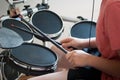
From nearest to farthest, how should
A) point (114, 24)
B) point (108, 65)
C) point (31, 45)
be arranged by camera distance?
point (114, 24)
point (108, 65)
point (31, 45)

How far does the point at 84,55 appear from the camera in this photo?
3.23 ft

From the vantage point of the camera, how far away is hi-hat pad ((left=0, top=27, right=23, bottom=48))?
102 cm

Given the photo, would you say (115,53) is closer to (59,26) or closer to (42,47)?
(42,47)

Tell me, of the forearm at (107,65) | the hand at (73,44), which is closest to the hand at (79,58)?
the forearm at (107,65)

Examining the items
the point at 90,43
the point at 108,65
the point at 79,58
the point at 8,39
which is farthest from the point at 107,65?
the point at 8,39

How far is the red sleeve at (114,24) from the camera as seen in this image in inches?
32.3

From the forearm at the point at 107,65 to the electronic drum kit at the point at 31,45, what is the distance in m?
0.18

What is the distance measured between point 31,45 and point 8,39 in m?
0.19

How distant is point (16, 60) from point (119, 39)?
1.52 ft

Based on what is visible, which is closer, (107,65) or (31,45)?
(107,65)

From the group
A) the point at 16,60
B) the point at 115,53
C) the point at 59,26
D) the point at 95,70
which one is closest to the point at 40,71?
the point at 16,60

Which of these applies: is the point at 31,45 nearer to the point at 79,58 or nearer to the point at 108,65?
the point at 79,58

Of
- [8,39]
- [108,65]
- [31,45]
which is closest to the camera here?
[108,65]

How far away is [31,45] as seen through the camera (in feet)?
4.05
